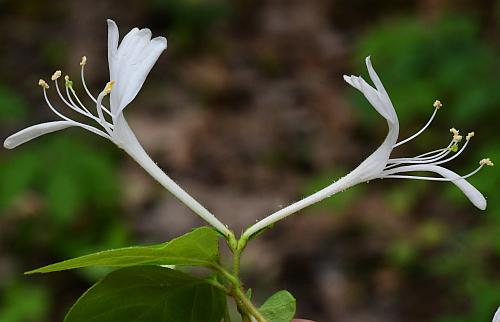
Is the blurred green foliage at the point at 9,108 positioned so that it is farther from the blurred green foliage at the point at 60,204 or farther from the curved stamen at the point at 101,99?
the curved stamen at the point at 101,99

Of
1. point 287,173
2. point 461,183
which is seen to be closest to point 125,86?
point 461,183

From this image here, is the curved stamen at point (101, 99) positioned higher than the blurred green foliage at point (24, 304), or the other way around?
the curved stamen at point (101, 99)

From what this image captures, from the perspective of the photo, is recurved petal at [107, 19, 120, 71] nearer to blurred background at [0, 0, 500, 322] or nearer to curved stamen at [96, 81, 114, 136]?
curved stamen at [96, 81, 114, 136]


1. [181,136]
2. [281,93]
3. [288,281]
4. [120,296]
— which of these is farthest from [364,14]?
[120,296]

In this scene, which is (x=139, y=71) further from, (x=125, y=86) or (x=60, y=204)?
(x=60, y=204)

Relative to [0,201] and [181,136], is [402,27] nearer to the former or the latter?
[181,136]

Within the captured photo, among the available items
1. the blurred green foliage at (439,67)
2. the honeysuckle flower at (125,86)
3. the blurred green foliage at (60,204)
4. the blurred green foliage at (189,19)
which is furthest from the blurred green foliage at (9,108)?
the honeysuckle flower at (125,86)
